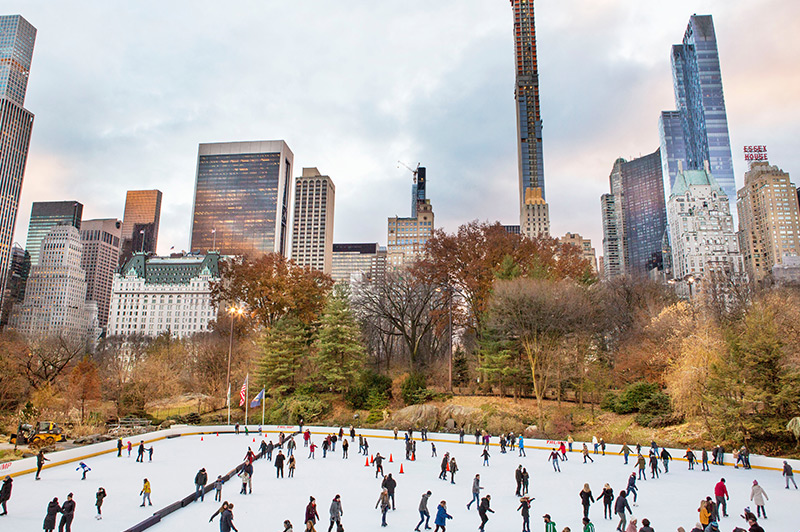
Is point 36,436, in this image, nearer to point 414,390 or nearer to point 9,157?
point 414,390

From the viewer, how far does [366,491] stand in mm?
17938

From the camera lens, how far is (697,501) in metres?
16.2

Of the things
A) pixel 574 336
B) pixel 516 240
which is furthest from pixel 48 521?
pixel 516 240

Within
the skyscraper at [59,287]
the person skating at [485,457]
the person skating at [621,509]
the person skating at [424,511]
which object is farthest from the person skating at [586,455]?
the skyscraper at [59,287]

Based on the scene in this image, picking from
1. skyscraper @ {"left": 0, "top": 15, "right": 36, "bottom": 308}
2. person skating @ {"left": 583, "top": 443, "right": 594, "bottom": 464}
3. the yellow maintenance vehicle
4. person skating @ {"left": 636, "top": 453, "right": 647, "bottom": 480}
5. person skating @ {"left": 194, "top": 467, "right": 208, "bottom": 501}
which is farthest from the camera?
skyscraper @ {"left": 0, "top": 15, "right": 36, "bottom": 308}

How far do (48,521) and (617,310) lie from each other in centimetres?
4684

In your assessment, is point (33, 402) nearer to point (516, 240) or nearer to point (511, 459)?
point (511, 459)

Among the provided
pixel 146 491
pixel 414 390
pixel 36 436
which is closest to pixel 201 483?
pixel 146 491

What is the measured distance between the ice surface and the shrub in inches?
433

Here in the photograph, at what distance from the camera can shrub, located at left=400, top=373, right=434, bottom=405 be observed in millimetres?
37625

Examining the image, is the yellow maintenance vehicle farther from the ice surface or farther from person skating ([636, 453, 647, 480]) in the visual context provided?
person skating ([636, 453, 647, 480])

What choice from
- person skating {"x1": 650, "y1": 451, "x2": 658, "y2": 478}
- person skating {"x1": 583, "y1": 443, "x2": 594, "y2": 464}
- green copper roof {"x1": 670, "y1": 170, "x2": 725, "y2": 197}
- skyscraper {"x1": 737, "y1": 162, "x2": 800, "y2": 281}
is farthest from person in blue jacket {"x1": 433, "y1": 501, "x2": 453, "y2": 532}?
skyscraper {"x1": 737, "y1": 162, "x2": 800, "y2": 281}

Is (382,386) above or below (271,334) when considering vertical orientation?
below

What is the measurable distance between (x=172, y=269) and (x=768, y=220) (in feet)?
676
